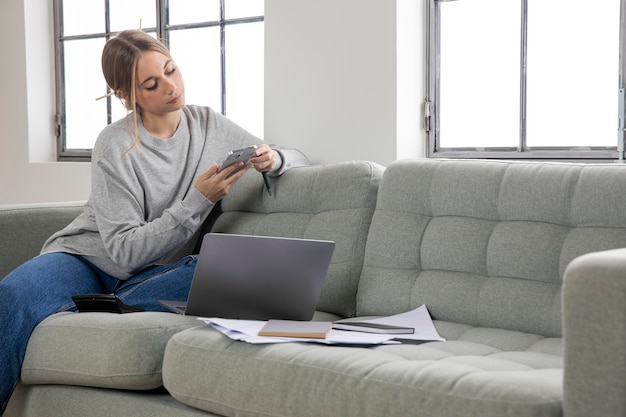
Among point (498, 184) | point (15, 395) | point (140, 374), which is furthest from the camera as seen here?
point (15, 395)

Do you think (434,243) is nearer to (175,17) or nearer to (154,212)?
(154,212)

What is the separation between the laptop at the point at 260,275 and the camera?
2154 millimetres

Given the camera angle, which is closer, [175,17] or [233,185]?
[233,185]

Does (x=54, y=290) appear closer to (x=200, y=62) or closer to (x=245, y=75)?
(x=245, y=75)

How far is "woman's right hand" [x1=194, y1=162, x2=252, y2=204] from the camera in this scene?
2639mm

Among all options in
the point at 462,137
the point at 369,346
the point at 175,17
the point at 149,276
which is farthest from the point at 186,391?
the point at 175,17

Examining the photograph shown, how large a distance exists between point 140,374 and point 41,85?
10.8 feet

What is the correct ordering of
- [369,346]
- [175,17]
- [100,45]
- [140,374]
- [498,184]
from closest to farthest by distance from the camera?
[369,346], [140,374], [498,184], [175,17], [100,45]

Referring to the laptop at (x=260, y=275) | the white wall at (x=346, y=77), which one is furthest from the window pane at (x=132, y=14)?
the laptop at (x=260, y=275)

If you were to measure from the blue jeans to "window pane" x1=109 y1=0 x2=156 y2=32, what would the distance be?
7.38ft

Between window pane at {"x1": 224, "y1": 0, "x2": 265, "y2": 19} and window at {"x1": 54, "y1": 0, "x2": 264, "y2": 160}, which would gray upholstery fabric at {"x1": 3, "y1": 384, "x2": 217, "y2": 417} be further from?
window pane at {"x1": 224, "y1": 0, "x2": 265, "y2": 19}

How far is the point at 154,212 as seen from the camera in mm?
2723

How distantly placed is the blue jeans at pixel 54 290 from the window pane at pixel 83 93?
2357mm

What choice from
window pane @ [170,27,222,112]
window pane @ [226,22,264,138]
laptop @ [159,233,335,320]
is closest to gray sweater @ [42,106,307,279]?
laptop @ [159,233,335,320]
